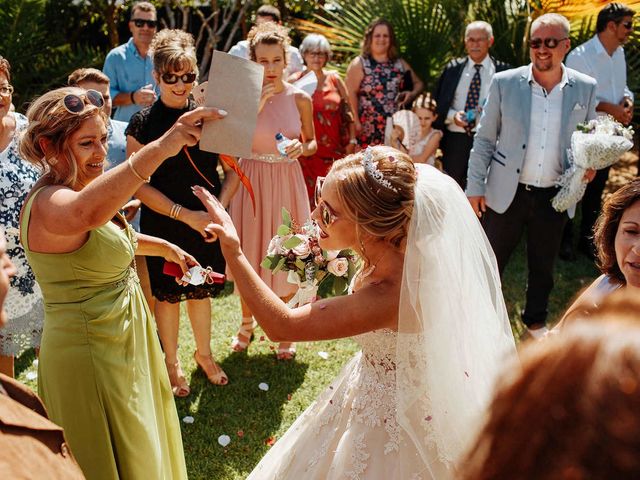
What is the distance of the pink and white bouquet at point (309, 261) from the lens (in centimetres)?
288

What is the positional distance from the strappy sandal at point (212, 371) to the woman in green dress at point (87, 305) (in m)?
1.68

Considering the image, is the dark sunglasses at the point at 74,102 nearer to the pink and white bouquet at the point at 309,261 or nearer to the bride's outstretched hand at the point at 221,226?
the bride's outstretched hand at the point at 221,226

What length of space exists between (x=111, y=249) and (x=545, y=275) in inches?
144

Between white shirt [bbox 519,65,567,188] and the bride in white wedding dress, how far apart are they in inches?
103

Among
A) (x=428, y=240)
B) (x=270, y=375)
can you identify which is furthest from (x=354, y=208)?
Answer: (x=270, y=375)

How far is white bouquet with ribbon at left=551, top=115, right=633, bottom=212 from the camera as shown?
14.8ft

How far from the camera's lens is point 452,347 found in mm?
2264

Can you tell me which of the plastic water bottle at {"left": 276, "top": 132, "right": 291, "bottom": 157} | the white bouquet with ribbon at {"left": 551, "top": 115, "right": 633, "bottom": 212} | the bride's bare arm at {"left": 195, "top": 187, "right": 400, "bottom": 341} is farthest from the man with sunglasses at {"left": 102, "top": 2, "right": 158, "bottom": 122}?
the bride's bare arm at {"left": 195, "top": 187, "right": 400, "bottom": 341}

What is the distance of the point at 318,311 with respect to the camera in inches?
88.4

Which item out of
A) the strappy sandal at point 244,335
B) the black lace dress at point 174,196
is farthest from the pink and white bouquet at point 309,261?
the strappy sandal at point 244,335

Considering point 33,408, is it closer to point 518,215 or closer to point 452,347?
point 452,347

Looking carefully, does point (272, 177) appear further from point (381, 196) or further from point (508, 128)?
point (381, 196)

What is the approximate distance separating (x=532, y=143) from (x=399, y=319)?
3034mm

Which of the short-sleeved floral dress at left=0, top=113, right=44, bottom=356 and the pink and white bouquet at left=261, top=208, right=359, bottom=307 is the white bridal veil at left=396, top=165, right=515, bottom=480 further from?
the short-sleeved floral dress at left=0, top=113, right=44, bottom=356
